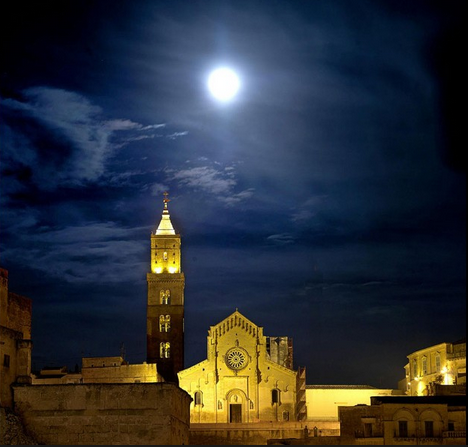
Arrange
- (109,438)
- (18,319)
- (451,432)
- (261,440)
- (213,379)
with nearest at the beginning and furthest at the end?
(109,438) → (18,319) → (451,432) → (261,440) → (213,379)

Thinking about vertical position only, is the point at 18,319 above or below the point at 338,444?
above

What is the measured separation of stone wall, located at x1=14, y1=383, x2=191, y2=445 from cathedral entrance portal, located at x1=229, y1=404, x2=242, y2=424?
129 ft

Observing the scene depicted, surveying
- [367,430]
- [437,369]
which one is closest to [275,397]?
[437,369]

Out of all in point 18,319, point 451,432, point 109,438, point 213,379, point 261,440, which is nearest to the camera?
point 109,438

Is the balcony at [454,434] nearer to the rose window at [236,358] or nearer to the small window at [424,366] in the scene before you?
the small window at [424,366]

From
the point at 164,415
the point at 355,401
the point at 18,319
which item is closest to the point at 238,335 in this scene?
the point at 355,401

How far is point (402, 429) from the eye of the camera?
58562 mm

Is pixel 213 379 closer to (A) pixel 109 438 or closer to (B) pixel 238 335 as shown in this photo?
(B) pixel 238 335

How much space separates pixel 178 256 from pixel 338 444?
2702 centimetres

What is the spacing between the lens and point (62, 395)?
127ft

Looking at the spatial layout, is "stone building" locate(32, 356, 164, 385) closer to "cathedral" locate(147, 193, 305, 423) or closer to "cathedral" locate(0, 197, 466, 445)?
"cathedral" locate(0, 197, 466, 445)

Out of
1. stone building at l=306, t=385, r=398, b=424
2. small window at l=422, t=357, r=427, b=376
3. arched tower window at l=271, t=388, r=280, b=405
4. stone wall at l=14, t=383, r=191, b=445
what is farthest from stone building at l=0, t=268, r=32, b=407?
small window at l=422, t=357, r=427, b=376

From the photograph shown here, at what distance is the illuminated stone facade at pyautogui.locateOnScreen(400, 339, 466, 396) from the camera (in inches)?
2842

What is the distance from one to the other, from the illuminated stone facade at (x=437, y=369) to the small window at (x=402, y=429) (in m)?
9.48
